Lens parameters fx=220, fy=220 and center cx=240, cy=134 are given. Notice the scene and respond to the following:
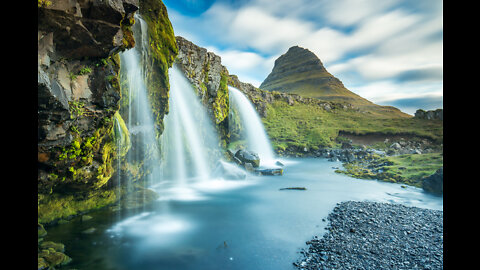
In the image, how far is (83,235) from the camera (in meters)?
9.65

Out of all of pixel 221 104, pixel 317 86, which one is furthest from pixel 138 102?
pixel 317 86

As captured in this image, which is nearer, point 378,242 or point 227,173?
point 378,242

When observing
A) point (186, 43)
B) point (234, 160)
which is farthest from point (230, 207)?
point (186, 43)

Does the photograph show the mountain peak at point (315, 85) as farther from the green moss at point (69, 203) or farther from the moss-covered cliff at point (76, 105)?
the moss-covered cliff at point (76, 105)

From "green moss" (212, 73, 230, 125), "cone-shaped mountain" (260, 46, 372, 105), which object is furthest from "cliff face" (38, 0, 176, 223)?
"cone-shaped mountain" (260, 46, 372, 105)

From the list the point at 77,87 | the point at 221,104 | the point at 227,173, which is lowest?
the point at 227,173

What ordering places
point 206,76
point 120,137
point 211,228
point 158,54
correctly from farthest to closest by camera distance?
1. point 206,76
2. point 158,54
3. point 120,137
4. point 211,228

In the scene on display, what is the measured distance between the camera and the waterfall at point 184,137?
22.2 meters

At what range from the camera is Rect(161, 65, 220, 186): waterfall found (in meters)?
22.2

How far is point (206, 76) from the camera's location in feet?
94.2

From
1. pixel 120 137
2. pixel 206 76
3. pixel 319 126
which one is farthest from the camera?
pixel 319 126

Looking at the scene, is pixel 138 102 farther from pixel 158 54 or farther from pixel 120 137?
pixel 158 54

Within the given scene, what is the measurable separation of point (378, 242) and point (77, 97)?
1381 centimetres
